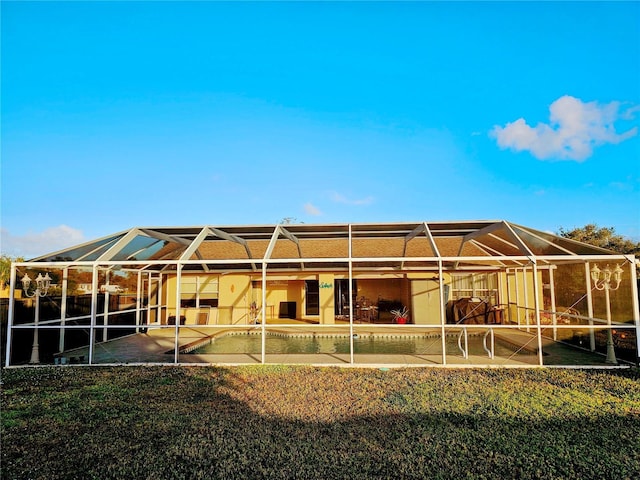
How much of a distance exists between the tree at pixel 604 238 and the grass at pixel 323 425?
793 inches

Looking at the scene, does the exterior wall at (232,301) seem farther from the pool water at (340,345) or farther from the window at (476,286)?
the window at (476,286)

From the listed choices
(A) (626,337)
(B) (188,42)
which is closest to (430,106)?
A: (B) (188,42)

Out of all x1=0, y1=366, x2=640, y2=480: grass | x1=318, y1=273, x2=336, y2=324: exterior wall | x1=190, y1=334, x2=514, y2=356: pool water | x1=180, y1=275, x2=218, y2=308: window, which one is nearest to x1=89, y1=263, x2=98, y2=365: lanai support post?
x1=0, y1=366, x2=640, y2=480: grass

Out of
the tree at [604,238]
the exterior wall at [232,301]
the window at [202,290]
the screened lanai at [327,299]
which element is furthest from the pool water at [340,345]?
the tree at [604,238]

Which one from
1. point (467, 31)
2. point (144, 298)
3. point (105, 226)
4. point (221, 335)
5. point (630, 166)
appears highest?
point (467, 31)

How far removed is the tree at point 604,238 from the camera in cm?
2281

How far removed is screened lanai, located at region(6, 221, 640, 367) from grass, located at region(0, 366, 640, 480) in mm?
1316

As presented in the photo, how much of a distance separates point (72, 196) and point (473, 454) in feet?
59.5

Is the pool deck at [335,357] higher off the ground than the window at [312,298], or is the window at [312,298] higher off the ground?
the window at [312,298]

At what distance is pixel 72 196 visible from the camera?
54.3 feet

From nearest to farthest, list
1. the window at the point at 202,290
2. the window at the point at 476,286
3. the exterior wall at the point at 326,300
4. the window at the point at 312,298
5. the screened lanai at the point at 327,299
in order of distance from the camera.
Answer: the screened lanai at the point at 327,299
the window at the point at 476,286
the exterior wall at the point at 326,300
the window at the point at 202,290
the window at the point at 312,298

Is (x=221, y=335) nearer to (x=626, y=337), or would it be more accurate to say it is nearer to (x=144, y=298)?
(x=144, y=298)

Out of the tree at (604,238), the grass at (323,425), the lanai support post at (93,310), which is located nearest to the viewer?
the grass at (323,425)

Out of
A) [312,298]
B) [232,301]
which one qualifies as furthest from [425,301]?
[232,301]
